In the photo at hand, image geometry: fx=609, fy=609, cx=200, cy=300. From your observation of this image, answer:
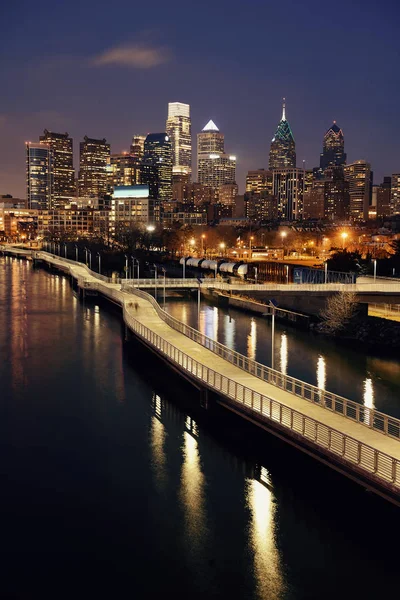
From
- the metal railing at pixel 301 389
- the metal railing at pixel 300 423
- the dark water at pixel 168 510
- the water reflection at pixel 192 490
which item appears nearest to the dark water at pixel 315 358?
the metal railing at pixel 301 389

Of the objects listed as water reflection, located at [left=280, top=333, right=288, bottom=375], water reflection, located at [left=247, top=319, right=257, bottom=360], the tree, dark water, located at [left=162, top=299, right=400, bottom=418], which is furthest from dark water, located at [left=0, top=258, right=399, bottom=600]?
the tree

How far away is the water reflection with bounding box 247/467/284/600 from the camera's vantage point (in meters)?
18.2

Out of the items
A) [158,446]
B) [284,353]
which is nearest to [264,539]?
[158,446]

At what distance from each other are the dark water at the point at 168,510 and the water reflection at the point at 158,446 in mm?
87

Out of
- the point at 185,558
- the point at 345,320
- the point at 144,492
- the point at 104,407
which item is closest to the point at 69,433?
the point at 104,407

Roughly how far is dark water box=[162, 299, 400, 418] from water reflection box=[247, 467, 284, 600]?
12330 millimetres

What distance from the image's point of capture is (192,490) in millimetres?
23906

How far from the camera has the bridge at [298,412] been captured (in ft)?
68.7

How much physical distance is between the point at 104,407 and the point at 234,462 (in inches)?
402

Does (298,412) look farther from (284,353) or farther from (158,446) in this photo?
(284,353)

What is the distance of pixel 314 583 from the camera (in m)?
18.2

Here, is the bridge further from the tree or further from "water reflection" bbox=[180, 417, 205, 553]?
the tree

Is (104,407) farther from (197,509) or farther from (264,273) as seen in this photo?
(264,273)

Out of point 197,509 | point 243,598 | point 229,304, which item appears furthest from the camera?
point 229,304
